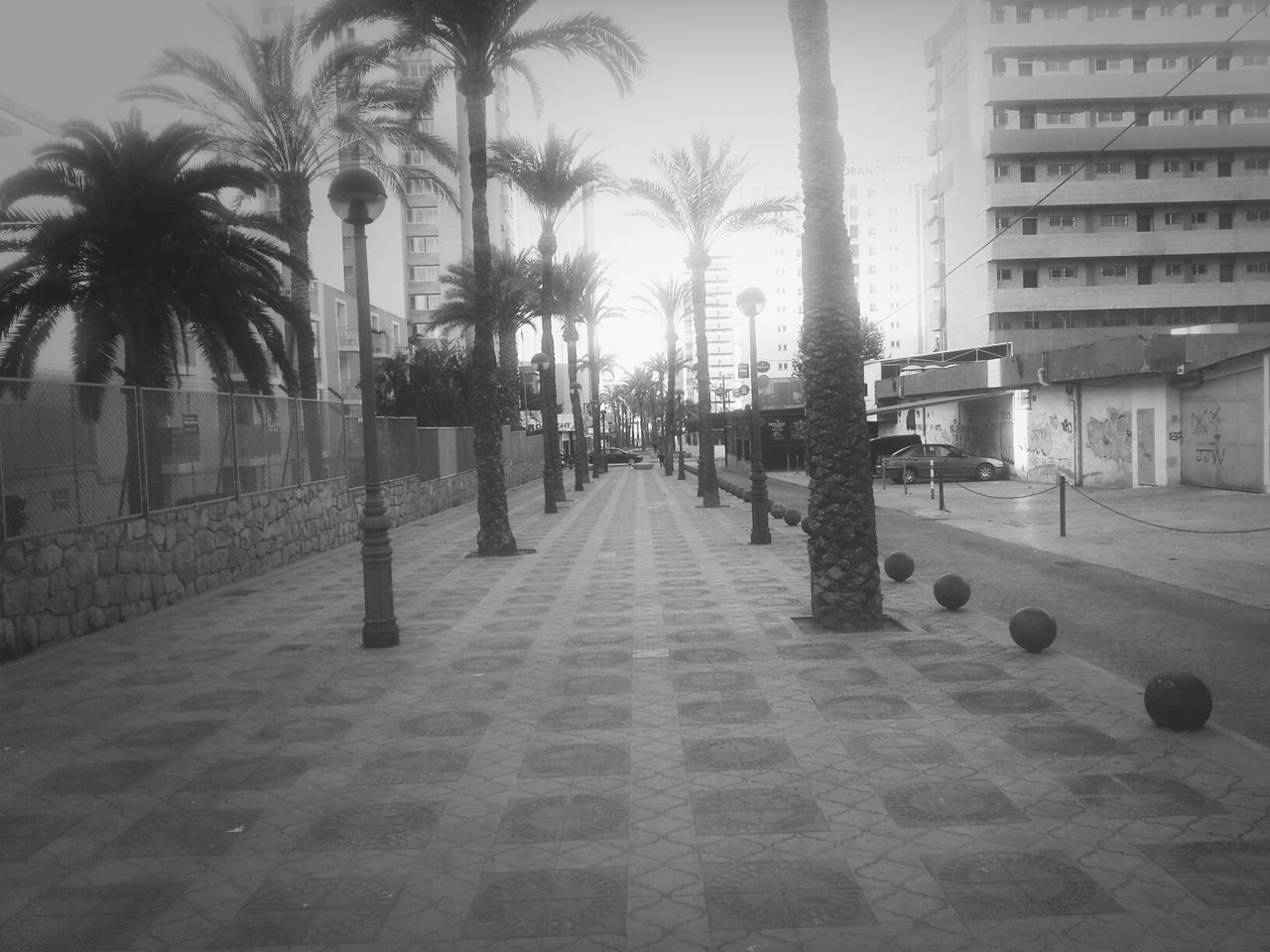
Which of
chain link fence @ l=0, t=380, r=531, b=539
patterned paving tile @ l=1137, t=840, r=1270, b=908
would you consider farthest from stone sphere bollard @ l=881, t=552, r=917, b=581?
chain link fence @ l=0, t=380, r=531, b=539

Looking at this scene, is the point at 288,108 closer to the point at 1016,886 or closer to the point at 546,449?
the point at 546,449

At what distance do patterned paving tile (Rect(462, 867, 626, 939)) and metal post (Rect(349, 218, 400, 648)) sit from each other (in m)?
5.24

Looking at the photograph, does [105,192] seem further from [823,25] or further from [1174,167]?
[1174,167]

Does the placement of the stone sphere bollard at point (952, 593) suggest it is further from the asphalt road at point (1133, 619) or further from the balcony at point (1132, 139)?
the balcony at point (1132, 139)

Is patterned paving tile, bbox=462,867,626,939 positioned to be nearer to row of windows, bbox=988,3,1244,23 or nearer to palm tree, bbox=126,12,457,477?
palm tree, bbox=126,12,457,477

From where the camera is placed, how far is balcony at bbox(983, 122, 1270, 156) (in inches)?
2066

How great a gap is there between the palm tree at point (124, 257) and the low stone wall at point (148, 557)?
2302mm

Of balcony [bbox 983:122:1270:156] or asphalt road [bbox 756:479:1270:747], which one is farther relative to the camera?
balcony [bbox 983:122:1270:156]

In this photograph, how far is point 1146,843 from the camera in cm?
437

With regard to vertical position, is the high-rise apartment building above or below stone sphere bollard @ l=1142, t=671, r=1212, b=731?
above

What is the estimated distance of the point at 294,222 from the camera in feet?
69.2

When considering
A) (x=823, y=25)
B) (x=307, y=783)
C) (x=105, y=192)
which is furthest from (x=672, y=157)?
(x=307, y=783)

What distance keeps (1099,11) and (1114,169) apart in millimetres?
8410

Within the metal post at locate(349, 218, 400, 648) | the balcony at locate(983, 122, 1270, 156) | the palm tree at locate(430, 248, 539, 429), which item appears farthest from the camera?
the balcony at locate(983, 122, 1270, 156)
